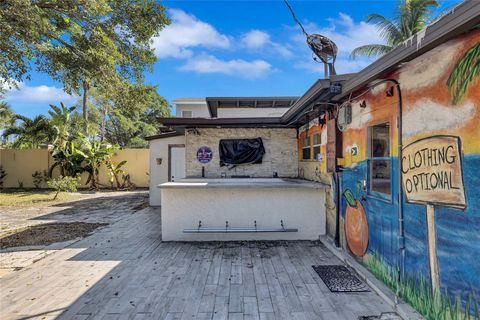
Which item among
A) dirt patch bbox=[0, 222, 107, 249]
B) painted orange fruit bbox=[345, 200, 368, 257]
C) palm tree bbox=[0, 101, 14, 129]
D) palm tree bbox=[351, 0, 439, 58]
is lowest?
dirt patch bbox=[0, 222, 107, 249]

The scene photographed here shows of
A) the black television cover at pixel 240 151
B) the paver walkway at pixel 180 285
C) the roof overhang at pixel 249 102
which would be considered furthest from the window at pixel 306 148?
the roof overhang at pixel 249 102

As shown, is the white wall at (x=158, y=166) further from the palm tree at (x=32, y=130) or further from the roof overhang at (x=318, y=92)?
the palm tree at (x=32, y=130)

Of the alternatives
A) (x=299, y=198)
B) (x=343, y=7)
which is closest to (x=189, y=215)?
(x=299, y=198)

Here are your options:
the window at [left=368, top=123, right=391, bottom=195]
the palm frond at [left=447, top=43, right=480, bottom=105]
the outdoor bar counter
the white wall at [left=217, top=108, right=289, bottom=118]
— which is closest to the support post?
the window at [left=368, top=123, right=391, bottom=195]

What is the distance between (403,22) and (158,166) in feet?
44.6

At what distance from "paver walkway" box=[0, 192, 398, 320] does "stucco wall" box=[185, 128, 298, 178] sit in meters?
3.50

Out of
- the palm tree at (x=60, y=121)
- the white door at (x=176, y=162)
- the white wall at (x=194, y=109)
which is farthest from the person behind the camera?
the white wall at (x=194, y=109)

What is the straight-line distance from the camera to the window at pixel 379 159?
347 centimetres

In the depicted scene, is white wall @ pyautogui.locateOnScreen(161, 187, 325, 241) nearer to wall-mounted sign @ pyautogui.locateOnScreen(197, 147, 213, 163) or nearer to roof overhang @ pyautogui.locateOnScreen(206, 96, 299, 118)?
wall-mounted sign @ pyautogui.locateOnScreen(197, 147, 213, 163)

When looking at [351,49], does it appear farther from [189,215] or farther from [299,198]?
[189,215]

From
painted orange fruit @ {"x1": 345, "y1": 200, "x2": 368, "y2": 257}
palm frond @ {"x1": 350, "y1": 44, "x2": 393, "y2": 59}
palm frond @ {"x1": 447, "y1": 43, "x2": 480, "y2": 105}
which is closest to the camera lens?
palm frond @ {"x1": 447, "y1": 43, "x2": 480, "y2": 105}

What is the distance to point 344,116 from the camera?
4.54 m

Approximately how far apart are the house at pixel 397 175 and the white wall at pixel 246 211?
21 mm

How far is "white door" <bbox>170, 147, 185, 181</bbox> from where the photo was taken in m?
9.83
